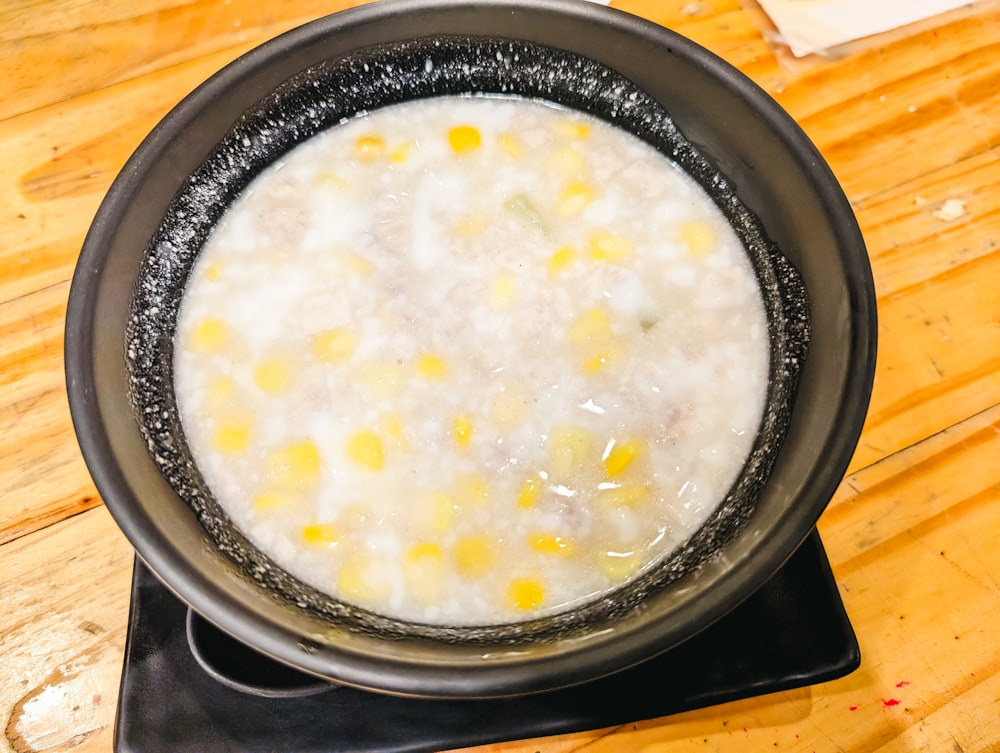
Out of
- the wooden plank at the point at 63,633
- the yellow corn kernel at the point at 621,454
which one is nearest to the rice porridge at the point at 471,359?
the yellow corn kernel at the point at 621,454

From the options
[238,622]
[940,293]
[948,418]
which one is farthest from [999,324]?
[238,622]

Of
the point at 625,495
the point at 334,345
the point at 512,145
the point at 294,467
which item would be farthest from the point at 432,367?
the point at 512,145

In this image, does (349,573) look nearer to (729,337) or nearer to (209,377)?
(209,377)

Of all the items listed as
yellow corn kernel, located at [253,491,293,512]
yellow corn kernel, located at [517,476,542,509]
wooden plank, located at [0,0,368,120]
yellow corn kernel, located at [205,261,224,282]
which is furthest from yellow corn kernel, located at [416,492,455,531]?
wooden plank, located at [0,0,368,120]

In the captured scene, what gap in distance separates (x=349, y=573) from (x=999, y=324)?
1.30m

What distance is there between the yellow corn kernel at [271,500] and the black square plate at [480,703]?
0.75ft

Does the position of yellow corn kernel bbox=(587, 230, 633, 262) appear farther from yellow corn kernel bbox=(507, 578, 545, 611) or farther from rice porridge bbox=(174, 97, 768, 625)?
yellow corn kernel bbox=(507, 578, 545, 611)

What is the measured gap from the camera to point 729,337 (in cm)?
124

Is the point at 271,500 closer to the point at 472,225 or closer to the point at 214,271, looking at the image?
the point at 214,271

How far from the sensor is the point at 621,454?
45.6 inches

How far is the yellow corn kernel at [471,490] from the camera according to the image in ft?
3.73

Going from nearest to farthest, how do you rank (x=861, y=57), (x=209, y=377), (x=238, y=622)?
(x=238, y=622), (x=209, y=377), (x=861, y=57)

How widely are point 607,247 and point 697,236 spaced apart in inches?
6.5

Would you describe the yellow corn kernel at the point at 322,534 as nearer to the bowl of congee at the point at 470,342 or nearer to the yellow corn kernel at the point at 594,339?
the bowl of congee at the point at 470,342
